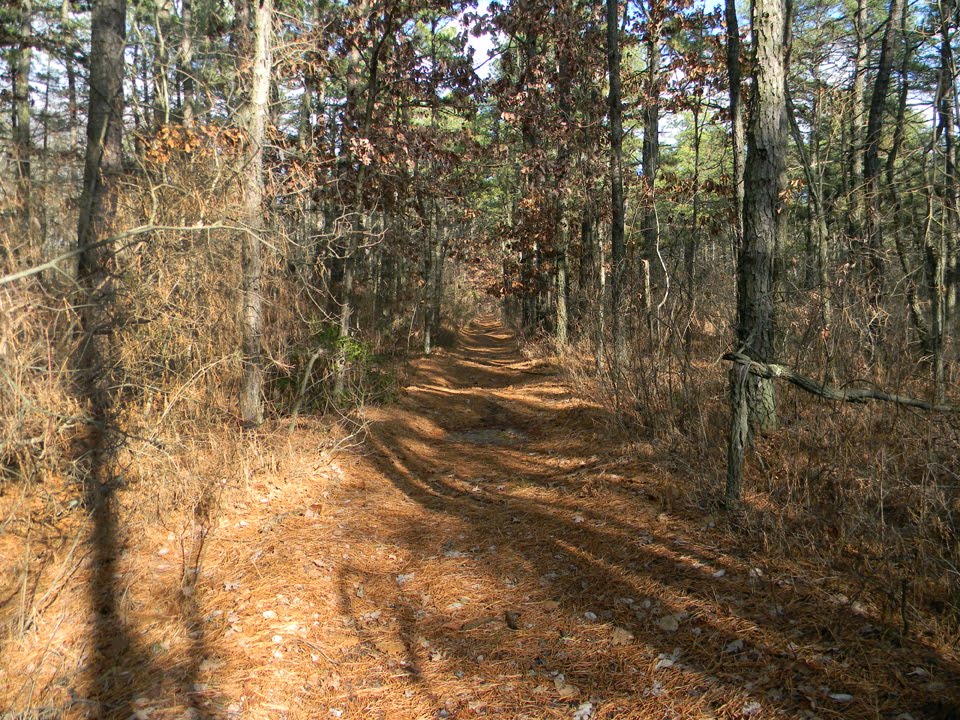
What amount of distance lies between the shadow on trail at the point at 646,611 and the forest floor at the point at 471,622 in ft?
0.04

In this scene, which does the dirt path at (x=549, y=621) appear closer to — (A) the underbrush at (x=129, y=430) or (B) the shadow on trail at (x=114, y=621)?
(B) the shadow on trail at (x=114, y=621)

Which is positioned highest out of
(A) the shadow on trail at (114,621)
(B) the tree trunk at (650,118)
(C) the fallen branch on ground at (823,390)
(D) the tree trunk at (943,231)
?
(B) the tree trunk at (650,118)

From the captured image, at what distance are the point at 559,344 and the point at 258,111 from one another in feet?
29.5

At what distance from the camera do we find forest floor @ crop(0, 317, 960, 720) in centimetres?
291

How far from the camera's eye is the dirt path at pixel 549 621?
285cm

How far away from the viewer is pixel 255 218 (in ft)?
20.8

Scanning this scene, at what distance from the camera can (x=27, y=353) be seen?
4602 mm

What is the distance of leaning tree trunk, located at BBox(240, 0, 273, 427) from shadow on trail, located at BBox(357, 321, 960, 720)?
65.2 inches

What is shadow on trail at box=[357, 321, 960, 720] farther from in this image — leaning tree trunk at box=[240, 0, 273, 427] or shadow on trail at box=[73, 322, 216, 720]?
leaning tree trunk at box=[240, 0, 273, 427]

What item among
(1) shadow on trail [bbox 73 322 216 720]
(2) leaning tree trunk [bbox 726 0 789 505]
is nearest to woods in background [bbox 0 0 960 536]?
(2) leaning tree trunk [bbox 726 0 789 505]

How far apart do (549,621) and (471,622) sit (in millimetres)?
499

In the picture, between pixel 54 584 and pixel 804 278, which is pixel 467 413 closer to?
pixel 804 278

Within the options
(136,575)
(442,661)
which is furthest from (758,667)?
(136,575)

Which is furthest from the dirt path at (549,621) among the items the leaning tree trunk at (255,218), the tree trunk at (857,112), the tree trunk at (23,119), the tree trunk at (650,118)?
the tree trunk at (857,112)
